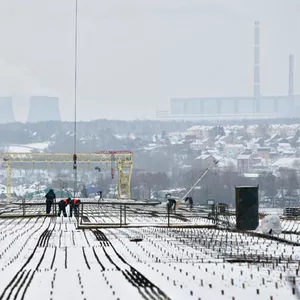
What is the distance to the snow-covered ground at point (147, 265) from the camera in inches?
643

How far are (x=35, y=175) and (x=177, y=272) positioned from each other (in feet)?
590

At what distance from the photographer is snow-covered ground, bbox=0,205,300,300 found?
53.6 feet

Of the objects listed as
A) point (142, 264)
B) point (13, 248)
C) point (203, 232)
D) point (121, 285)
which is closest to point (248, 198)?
point (203, 232)

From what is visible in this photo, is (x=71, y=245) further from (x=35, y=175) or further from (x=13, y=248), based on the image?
(x=35, y=175)

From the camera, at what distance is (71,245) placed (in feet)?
82.9

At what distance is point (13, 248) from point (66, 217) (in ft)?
47.6

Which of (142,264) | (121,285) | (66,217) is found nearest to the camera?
(121,285)

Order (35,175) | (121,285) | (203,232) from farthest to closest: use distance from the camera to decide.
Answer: (35,175) → (203,232) → (121,285)

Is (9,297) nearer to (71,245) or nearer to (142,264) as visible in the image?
(142,264)

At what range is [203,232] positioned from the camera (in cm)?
3053

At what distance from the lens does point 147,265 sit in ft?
65.3

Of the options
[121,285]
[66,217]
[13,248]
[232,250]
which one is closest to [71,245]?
[13,248]

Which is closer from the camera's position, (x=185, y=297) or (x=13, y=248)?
(x=185, y=297)

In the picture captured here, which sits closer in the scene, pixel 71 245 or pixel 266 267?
pixel 266 267
